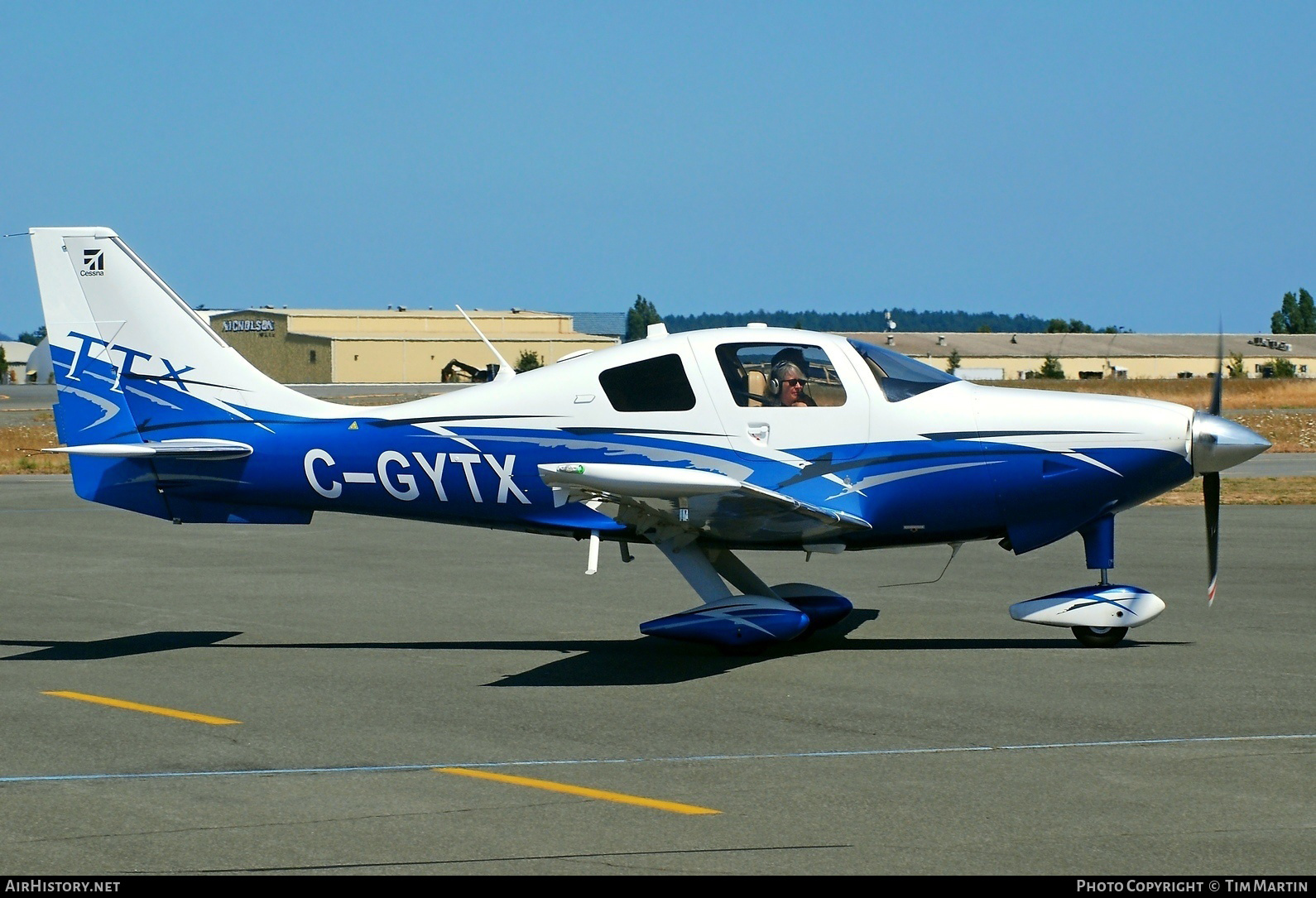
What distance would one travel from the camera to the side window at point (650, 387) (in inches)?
414

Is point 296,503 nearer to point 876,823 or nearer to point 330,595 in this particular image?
point 330,595

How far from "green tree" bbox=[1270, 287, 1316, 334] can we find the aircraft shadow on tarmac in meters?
164

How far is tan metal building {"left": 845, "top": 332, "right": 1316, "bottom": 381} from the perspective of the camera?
359 ft

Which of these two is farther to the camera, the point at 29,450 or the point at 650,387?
the point at 29,450

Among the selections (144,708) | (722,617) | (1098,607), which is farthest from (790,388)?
(144,708)

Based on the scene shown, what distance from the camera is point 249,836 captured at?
19.8ft

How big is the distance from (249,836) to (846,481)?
5.60 m

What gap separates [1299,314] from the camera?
159250 mm

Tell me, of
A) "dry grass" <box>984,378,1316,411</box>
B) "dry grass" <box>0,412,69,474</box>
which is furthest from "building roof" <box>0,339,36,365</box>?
"dry grass" <box>984,378,1316,411</box>

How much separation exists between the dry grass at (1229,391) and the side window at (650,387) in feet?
174

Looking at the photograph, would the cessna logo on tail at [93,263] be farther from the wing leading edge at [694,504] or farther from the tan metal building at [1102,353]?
the tan metal building at [1102,353]

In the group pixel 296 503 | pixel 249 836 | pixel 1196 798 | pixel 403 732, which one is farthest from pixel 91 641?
pixel 1196 798

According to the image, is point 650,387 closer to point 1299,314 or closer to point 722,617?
point 722,617

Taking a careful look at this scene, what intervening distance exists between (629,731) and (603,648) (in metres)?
2.92
